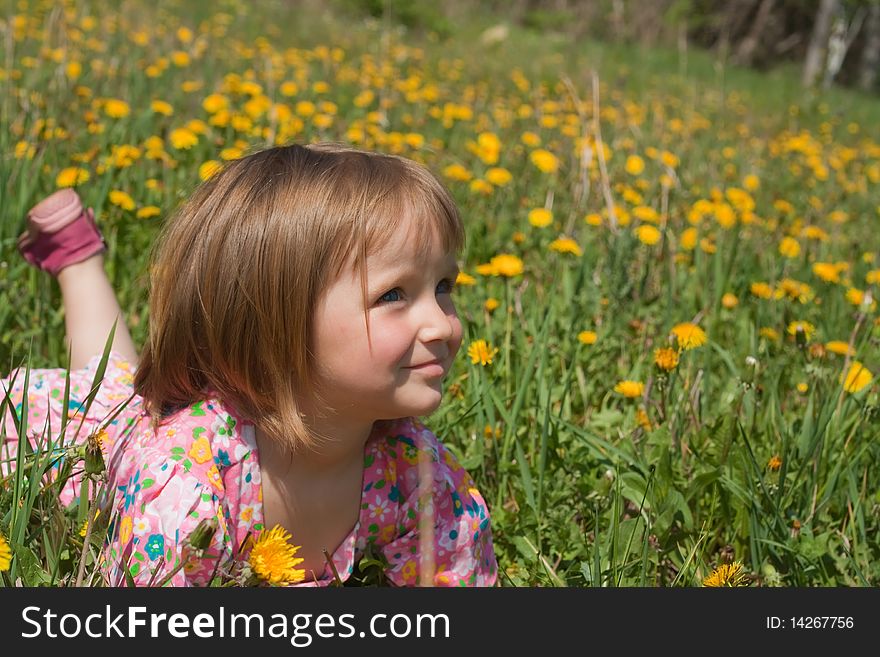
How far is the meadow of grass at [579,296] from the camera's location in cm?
154

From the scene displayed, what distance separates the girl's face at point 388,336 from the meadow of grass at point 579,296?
317mm

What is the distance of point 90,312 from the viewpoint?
199cm

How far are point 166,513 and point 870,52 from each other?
13.8 metres

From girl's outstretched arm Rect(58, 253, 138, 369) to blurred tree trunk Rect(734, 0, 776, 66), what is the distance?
11673 millimetres

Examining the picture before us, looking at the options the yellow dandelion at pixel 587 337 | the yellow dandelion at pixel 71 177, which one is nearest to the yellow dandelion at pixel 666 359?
the yellow dandelion at pixel 587 337

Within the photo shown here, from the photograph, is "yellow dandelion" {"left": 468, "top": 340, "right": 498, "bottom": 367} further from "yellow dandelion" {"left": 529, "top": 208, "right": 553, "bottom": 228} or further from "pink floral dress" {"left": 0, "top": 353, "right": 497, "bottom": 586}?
"yellow dandelion" {"left": 529, "top": 208, "right": 553, "bottom": 228}

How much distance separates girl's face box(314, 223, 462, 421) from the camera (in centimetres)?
125

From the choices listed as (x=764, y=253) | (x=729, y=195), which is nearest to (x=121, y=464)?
(x=764, y=253)

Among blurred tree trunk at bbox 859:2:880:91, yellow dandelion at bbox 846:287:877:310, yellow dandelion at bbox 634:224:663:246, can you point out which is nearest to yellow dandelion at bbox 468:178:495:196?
yellow dandelion at bbox 634:224:663:246

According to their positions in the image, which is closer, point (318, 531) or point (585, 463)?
point (318, 531)

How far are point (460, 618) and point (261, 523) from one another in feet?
1.12

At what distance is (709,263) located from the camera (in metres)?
2.67

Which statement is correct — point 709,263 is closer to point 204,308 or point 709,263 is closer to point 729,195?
point 729,195

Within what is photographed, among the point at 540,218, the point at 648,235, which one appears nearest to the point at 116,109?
the point at 540,218
